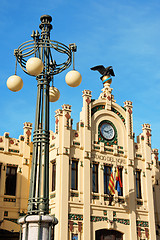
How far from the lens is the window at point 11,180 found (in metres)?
25.0

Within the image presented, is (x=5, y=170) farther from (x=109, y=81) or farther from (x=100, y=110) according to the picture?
(x=109, y=81)

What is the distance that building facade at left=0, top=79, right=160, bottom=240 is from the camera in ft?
77.4

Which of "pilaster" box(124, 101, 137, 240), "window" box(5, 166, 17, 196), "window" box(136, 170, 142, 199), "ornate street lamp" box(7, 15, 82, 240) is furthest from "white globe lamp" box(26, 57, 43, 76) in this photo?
"window" box(136, 170, 142, 199)

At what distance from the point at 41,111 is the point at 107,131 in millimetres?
16700

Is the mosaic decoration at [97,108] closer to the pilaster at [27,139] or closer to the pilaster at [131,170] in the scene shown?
the pilaster at [131,170]

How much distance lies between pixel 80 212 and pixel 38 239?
14.8 metres

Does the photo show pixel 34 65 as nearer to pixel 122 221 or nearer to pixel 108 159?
pixel 108 159

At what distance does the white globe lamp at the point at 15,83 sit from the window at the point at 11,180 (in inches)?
594

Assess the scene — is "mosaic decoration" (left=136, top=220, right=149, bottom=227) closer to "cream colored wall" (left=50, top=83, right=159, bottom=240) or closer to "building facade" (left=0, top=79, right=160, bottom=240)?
"building facade" (left=0, top=79, right=160, bottom=240)

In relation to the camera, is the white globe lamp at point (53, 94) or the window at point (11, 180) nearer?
the white globe lamp at point (53, 94)

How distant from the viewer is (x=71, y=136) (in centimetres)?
2492

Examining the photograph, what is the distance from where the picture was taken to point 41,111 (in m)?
10.7

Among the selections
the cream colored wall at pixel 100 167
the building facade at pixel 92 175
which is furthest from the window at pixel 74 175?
the cream colored wall at pixel 100 167

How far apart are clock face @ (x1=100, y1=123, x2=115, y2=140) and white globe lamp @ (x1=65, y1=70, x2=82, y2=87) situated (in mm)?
15822
